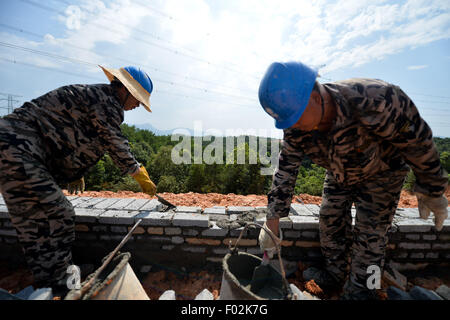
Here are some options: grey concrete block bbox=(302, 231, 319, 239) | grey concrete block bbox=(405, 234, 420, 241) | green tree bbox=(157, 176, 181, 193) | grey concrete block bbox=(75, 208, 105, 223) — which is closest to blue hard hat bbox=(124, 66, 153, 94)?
grey concrete block bbox=(75, 208, 105, 223)

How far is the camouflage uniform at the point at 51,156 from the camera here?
6.29 ft

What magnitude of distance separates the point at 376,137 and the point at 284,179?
2.58 ft

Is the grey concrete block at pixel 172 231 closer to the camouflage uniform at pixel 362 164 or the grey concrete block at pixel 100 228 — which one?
the grey concrete block at pixel 100 228

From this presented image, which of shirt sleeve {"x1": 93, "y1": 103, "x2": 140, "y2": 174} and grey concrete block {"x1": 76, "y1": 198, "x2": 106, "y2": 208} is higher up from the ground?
shirt sleeve {"x1": 93, "y1": 103, "x2": 140, "y2": 174}

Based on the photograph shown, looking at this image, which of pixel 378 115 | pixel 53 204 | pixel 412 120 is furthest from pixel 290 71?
pixel 53 204

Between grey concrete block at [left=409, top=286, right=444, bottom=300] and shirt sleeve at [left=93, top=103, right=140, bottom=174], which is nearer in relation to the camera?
grey concrete block at [left=409, top=286, right=444, bottom=300]

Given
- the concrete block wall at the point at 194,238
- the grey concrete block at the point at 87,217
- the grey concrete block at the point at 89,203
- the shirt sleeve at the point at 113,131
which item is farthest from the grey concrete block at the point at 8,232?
the shirt sleeve at the point at 113,131

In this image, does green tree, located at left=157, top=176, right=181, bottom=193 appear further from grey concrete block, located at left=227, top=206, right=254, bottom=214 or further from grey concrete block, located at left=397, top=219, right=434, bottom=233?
grey concrete block, located at left=397, top=219, right=434, bottom=233

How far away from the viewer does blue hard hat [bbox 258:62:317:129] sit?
4.59 ft

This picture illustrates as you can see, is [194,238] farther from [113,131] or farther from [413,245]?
[413,245]

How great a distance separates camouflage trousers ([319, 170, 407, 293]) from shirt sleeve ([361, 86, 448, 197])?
0.25 metres
